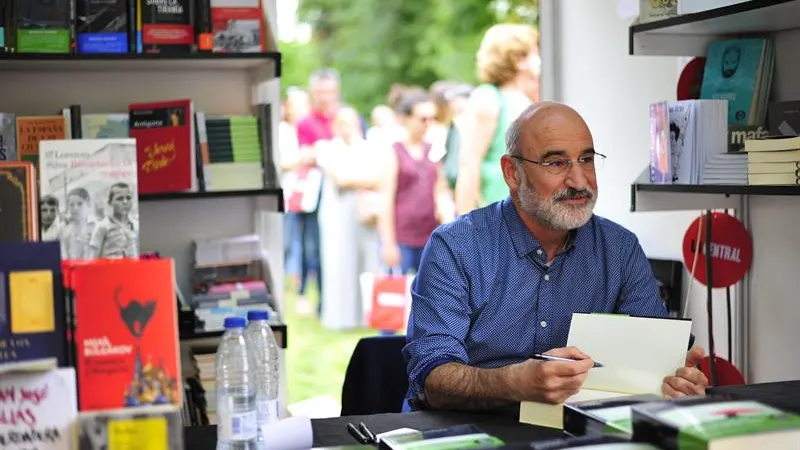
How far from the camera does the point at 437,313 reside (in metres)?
2.37

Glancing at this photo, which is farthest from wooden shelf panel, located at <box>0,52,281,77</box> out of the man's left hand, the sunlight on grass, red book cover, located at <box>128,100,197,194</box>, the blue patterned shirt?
the sunlight on grass

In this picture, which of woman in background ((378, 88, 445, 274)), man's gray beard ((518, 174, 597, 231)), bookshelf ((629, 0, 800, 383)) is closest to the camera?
man's gray beard ((518, 174, 597, 231))

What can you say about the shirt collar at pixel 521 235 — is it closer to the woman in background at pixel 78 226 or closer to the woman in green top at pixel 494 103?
the woman in background at pixel 78 226

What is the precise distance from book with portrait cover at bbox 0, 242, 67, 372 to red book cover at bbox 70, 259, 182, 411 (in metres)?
0.03

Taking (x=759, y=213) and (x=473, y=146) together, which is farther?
(x=473, y=146)

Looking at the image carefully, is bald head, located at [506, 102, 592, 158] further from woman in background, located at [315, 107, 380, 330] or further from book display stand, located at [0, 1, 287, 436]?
woman in background, located at [315, 107, 380, 330]

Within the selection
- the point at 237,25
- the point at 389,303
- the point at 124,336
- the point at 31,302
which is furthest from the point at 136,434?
the point at 389,303

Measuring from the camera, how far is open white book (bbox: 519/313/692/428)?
78.8 inches

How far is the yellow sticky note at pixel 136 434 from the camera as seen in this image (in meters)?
1.46

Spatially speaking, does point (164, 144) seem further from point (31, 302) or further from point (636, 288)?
point (31, 302)

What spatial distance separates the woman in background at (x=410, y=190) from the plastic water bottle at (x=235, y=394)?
13.3 ft

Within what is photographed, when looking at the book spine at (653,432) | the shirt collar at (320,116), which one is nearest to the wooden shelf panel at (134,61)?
the book spine at (653,432)

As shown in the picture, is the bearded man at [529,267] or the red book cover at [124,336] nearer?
the red book cover at [124,336]

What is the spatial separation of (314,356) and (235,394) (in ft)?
15.5
